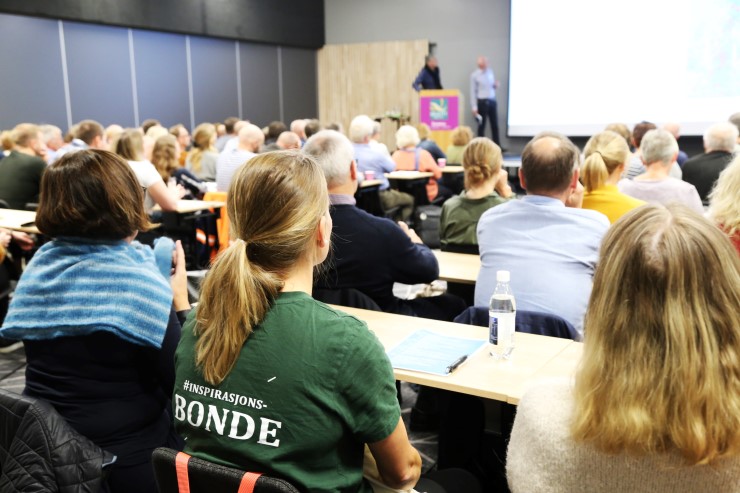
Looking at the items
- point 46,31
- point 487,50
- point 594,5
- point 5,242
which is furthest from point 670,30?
point 5,242

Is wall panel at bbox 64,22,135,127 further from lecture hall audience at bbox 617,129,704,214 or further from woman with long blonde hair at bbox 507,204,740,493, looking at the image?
woman with long blonde hair at bbox 507,204,740,493

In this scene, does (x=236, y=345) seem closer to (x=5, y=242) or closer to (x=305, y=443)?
(x=305, y=443)

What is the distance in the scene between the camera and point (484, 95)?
41.1ft

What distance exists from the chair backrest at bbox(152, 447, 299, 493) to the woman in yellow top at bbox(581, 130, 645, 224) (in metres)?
2.76

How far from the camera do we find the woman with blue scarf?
6.39 ft

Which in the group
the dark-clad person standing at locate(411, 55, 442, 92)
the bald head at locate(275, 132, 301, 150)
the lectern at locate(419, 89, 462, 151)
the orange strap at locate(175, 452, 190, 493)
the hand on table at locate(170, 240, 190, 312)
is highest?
the dark-clad person standing at locate(411, 55, 442, 92)

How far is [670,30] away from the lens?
10664 millimetres

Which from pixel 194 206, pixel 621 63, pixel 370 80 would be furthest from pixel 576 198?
pixel 370 80

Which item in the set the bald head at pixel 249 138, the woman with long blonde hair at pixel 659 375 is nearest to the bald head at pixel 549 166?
the woman with long blonde hair at pixel 659 375

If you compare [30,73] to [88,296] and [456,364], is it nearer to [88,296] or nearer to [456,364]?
[88,296]

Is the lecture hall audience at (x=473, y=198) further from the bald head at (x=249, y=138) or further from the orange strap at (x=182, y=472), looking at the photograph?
the bald head at (x=249, y=138)

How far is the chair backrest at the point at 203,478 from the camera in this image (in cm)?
121

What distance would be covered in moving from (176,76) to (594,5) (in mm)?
7024

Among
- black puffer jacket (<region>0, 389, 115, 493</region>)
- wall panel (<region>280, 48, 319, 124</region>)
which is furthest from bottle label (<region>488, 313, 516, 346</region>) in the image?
wall panel (<region>280, 48, 319, 124</region>)
